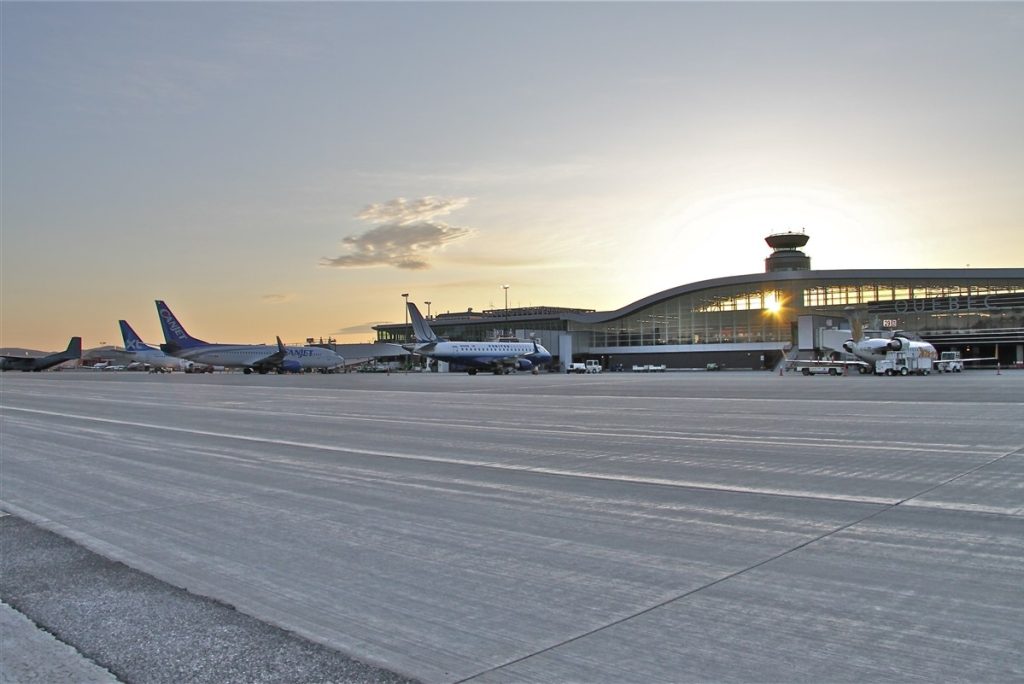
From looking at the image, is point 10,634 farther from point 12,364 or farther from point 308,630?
point 12,364

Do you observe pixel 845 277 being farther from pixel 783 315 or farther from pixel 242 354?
pixel 242 354

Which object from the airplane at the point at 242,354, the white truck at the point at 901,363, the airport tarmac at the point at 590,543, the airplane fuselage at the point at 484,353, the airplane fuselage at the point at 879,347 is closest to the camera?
the airport tarmac at the point at 590,543

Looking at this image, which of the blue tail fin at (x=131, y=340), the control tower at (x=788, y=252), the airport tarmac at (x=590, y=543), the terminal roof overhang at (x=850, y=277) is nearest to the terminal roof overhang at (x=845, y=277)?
the terminal roof overhang at (x=850, y=277)

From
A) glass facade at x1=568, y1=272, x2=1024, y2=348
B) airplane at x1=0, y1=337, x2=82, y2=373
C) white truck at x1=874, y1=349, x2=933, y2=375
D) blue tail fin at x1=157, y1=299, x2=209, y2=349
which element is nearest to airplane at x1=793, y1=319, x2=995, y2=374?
white truck at x1=874, y1=349, x2=933, y2=375

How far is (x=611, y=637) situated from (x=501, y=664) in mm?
685

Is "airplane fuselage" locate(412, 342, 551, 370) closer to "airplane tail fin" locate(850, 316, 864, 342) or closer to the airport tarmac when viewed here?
"airplane tail fin" locate(850, 316, 864, 342)

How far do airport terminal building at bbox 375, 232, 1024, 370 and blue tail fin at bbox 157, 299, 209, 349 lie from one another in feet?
140

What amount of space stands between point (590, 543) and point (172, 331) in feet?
242

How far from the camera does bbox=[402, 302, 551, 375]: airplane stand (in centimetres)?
6569

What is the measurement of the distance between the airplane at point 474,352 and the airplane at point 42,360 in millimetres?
63597

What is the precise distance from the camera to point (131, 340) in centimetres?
9394

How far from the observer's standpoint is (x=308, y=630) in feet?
14.0

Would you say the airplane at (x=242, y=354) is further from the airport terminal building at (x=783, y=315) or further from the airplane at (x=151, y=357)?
the airport terminal building at (x=783, y=315)

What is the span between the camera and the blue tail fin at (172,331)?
70.3 m
